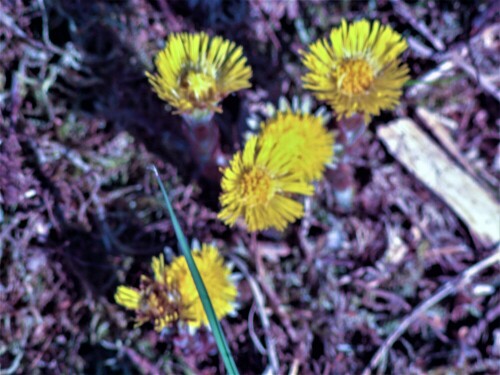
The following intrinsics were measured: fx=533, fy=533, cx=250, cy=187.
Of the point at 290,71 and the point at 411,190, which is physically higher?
the point at 290,71

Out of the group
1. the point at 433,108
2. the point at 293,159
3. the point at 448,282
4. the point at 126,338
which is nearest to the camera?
the point at 293,159

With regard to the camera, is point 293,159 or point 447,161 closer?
point 293,159

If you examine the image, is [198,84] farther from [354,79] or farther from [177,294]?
[177,294]

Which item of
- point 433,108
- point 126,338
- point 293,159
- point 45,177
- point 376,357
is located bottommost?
point 376,357

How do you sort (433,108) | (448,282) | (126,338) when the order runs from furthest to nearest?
(433,108), (448,282), (126,338)

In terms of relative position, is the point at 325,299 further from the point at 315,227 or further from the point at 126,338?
the point at 126,338

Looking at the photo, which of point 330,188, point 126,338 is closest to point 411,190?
point 330,188

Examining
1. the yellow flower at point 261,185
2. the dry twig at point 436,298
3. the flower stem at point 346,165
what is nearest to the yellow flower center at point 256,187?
the yellow flower at point 261,185
